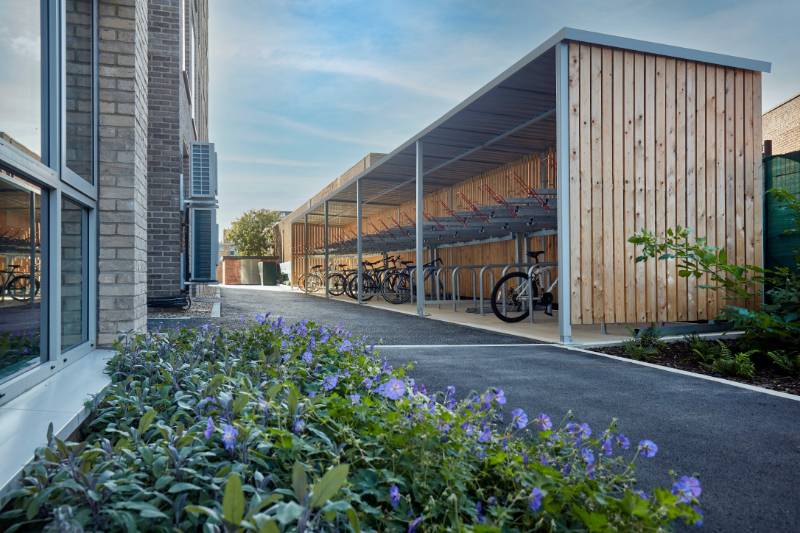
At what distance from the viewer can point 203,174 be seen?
30.0 ft

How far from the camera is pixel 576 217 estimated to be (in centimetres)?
586

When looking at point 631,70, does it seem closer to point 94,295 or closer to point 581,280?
point 581,280

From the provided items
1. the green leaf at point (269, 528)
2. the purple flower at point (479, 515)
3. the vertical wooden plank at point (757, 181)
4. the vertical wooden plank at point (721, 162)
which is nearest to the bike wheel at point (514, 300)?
the vertical wooden plank at point (721, 162)

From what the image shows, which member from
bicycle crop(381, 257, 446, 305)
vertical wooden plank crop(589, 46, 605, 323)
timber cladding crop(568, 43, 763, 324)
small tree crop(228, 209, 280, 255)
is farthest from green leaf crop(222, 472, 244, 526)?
small tree crop(228, 209, 280, 255)

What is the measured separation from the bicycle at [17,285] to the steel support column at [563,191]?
Result: 4.52 m

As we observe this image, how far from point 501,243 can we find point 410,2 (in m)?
5.34

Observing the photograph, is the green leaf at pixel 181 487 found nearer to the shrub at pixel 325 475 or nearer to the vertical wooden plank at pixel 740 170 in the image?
the shrub at pixel 325 475

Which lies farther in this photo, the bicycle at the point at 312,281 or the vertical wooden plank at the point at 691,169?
the bicycle at the point at 312,281

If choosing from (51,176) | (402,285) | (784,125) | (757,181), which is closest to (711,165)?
(757,181)

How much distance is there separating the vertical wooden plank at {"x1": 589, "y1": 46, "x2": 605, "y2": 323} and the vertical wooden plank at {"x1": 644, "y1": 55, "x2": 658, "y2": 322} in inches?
23.8

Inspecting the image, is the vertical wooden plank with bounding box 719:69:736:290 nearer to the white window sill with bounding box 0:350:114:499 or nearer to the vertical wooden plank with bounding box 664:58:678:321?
the vertical wooden plank with bounding box 664:58:678:321

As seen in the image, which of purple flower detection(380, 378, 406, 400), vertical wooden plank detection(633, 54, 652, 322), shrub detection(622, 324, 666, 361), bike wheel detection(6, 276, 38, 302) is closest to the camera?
purple flower detection(380, 378, 406, 400)

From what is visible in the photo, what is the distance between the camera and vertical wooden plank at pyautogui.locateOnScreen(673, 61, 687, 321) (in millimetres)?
6340

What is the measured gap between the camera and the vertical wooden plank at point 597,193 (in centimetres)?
597
